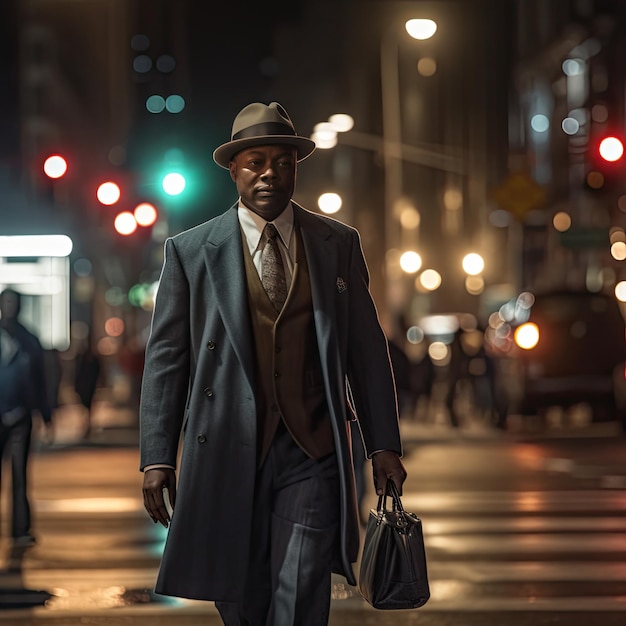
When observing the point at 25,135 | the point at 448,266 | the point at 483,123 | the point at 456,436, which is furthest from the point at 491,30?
the point at 456,436

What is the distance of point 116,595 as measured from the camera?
944 centimetres

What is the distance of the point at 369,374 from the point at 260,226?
61 centimetres

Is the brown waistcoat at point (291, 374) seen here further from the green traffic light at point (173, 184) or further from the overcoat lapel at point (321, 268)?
the green traffic light at point (173, 184)

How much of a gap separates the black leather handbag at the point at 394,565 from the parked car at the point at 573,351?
19.6 meters

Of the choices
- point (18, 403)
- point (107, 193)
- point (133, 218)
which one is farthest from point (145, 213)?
point (18, 403)

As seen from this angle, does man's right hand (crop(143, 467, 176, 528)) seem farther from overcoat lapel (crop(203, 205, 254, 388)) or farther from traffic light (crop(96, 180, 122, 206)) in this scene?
traffic light (crop(96, 180, 122, 206))

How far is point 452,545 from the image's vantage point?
1153 cm

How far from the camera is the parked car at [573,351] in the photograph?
2491 centimetres

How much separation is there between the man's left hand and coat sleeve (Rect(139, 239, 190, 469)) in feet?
2.17

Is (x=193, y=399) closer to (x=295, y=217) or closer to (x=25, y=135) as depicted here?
(x=295, y=217)

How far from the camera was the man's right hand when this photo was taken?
5418mm

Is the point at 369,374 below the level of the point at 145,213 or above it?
below

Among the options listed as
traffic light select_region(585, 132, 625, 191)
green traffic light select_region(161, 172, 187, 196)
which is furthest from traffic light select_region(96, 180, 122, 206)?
traffic light select_region(585, 132, 625, 191)

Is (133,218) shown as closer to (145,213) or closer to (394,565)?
(145,213)
